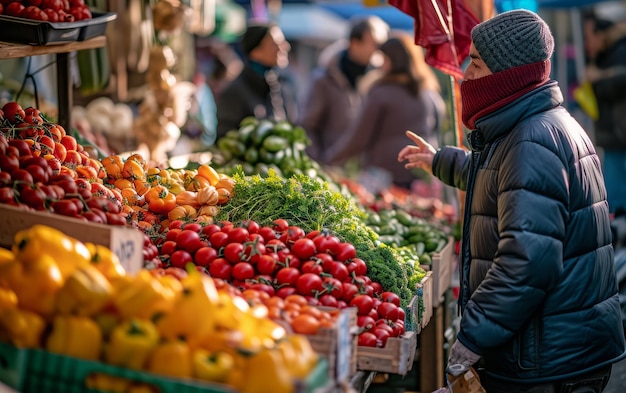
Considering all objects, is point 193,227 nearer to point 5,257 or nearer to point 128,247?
point 128,247

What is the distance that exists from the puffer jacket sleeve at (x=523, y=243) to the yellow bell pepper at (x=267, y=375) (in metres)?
1.12

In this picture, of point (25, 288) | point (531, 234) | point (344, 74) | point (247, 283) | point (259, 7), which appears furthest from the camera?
point (259, 7)

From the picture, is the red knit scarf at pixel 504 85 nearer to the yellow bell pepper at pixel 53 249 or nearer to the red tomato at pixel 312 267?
the red tomato at pixel 312 267

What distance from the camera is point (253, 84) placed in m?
7.41

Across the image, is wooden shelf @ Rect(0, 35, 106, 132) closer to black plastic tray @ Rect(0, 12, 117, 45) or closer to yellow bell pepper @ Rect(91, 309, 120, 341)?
black plastic tray @ Rect(0, 12, 117, 45)

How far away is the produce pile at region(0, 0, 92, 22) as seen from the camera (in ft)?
12.5

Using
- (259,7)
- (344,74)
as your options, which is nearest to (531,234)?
(344,74)

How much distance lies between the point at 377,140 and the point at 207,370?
6.13m

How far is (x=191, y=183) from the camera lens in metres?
4.14

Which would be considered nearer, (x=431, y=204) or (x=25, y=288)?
(x=25, y=288)

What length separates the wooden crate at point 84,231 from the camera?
8.57 ft

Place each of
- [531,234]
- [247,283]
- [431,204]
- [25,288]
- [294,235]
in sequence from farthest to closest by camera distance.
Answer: [431,204] < [294,235] < [247,283] < [531,234] < [25,288]

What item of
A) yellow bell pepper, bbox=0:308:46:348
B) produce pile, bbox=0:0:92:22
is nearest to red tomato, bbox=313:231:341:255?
yellow bell pepper, bbox=0:308:46:348

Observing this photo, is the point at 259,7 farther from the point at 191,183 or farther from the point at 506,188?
the point at 506,188
